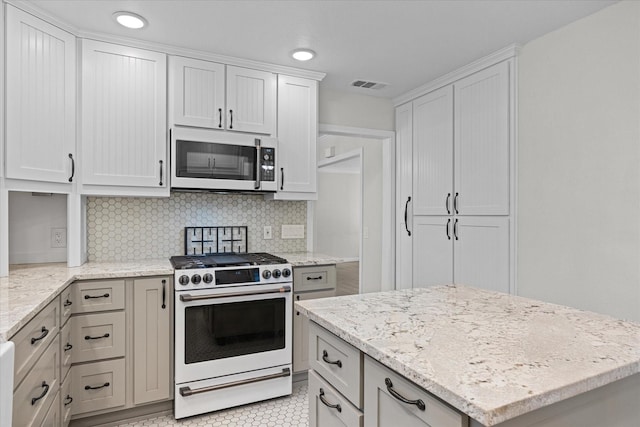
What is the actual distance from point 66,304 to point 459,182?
2.75 meters

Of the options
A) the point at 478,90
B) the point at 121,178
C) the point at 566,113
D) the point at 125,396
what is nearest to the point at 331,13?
the point at 478,90

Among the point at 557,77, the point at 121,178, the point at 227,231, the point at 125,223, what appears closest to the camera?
the point at 557,77

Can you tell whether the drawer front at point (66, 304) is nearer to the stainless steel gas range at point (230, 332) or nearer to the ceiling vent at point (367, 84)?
the stainless steel gas range at point (230, 332)

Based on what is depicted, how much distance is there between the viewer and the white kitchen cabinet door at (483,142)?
2672 millimetres

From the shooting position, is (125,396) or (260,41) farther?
(260,41)

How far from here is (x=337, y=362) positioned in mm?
1279

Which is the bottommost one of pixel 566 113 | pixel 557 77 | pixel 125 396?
pixel 125 396

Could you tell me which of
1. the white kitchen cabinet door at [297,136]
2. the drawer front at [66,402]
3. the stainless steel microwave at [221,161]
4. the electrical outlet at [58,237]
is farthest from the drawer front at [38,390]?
the white kitchen cabinet door at [297,136]

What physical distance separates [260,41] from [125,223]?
5.39 ft

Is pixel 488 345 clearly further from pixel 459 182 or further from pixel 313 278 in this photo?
pixel 459 182

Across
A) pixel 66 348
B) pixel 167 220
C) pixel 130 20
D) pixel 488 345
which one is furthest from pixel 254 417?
pixel 130 20

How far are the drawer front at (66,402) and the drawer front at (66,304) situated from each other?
0.33 m

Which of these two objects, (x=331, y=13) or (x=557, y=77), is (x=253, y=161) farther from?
(x=557, y=77)

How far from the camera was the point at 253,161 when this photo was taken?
9.37 ft
